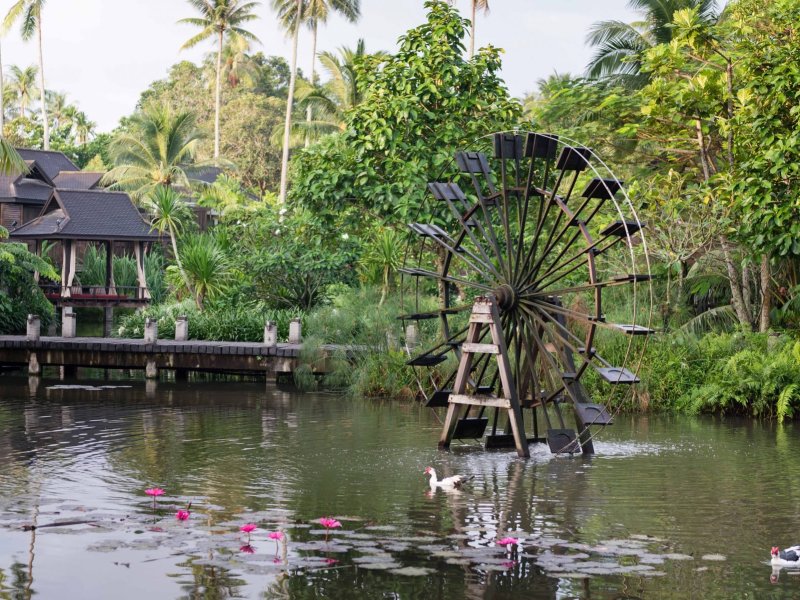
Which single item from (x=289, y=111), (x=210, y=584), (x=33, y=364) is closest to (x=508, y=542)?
(x=210, y=584)

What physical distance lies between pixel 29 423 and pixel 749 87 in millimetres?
14525

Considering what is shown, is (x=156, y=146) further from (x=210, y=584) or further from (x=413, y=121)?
(x=210, y=584)

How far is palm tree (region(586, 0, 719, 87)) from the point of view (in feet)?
116

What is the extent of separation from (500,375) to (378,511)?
454cm

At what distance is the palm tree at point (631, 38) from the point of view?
3545 centimetres

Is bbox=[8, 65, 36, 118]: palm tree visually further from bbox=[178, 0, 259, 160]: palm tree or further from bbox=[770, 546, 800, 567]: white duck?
bbox=[770, 546, 800, 567]: white duck

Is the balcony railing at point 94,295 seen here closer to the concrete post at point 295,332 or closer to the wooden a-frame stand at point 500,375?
the concrete post at point 295,332

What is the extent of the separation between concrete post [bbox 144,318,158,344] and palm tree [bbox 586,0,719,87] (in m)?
15.1

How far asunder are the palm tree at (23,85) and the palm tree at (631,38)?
6166cm

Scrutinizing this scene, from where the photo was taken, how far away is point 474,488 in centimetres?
1469

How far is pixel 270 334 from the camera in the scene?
2994 centimetres

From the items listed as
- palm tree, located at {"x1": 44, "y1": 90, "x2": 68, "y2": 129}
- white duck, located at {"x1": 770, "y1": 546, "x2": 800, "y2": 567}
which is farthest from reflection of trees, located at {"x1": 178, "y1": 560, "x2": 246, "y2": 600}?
palm tree, located at {"x1": 44, "y1": 90, "x2": 68, "y2": 129}

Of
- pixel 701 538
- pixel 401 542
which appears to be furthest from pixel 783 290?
pixel 401 542

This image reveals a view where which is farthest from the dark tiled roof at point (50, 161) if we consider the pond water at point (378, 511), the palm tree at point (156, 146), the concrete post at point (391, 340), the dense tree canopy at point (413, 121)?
the pond water at point (378, 511)
